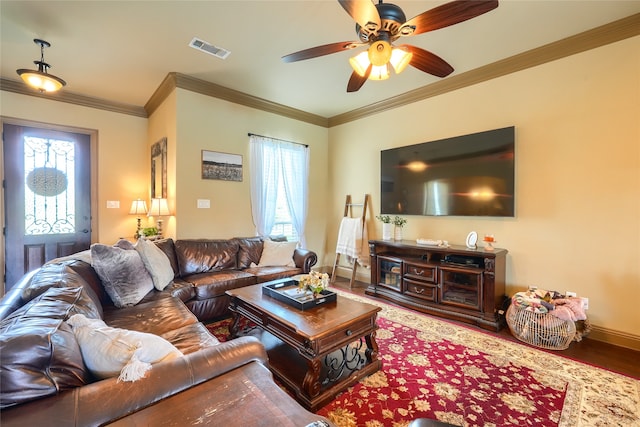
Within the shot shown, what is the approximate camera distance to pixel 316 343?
173cm

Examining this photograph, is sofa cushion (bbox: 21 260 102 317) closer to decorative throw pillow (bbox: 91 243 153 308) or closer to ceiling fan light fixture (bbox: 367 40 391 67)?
decorative throw pillow (bbox: 91 243 153 308)

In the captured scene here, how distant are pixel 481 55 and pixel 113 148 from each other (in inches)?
208

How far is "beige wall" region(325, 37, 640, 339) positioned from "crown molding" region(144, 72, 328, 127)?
8.26 feet

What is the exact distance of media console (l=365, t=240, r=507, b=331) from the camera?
116 inches

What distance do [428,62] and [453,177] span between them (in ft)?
5.84

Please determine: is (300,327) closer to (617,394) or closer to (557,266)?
(617,394)

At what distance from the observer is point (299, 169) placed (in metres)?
4.92

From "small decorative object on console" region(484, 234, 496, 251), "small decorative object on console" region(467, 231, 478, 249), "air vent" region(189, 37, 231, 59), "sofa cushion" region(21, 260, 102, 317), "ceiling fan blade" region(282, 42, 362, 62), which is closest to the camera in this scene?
"sofa cushion" region(21, 260, 102, 317)

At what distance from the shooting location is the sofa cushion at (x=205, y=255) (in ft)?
11.0

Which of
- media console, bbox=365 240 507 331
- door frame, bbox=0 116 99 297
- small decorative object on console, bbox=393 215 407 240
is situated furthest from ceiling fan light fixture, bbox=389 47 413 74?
door frame, bbox=0 116 99 297

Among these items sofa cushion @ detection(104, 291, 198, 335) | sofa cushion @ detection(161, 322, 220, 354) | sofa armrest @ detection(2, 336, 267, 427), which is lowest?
sofa cushion @ detection(161, 322, 220, 354)

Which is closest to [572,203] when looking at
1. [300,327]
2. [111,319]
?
[300,327]

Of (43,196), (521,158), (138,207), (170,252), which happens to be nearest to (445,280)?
(521,158)

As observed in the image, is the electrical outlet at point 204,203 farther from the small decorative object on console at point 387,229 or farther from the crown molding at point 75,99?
the small decorative object on console at point 387,229
